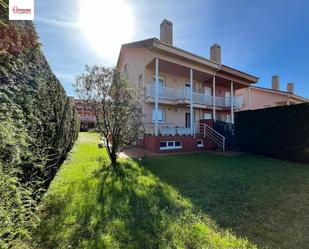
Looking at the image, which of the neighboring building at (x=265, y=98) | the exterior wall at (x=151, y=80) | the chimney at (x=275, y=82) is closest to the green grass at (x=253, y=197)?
the exterior wall at (x=151, y=80)

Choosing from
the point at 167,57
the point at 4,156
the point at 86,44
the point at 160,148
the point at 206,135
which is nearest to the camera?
the point at 4,156

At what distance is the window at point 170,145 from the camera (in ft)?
41.5

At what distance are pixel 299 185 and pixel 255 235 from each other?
13.3ft

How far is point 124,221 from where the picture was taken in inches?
130

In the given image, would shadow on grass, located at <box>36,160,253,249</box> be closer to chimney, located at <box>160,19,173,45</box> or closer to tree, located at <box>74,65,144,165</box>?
tree, located at <box>74,65,144,165</box>

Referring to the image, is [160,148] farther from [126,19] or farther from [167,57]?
[126,19]

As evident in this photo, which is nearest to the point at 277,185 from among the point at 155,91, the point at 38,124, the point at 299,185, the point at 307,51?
the point at 299,185

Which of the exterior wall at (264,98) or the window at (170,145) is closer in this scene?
the window at (170,145)

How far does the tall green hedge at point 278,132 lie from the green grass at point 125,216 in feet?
24.0

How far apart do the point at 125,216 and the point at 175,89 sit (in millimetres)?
12878

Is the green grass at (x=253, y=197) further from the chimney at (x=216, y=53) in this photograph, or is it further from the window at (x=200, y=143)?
the chimney at (x=216, y=53)

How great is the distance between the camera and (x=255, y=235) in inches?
119

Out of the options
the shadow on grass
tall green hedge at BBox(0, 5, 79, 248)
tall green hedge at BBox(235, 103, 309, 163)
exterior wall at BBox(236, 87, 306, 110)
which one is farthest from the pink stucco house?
tall green hedge at BBox(0, 5, 79, 248)

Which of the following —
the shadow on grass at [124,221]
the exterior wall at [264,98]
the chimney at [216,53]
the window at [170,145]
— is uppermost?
the chimney at [216,53]
